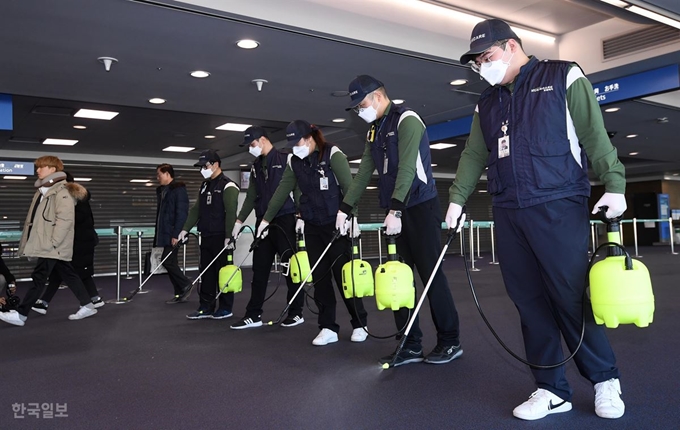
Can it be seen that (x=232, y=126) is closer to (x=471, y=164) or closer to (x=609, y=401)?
(x=471, y=164)

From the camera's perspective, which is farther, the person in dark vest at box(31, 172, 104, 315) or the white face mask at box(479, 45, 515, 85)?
the person in dark vest at box(31, 172, 104, 315)

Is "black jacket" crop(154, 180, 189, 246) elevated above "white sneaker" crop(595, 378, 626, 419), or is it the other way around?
"black jacket" crop(154, 180, 189, 246)

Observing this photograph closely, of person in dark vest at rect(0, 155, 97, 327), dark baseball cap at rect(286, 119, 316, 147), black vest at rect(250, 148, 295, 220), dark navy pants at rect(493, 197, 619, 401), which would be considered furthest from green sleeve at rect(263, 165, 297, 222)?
dark navy pants at rect(493, 197, 619, 401)

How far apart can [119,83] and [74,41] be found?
1627mm

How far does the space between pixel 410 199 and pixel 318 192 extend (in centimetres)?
107

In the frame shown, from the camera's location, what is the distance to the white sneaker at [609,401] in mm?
2352

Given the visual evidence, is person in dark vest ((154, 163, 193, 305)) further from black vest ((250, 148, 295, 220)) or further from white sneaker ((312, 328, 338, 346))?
white sneaker ((312, 328, 338, 346))

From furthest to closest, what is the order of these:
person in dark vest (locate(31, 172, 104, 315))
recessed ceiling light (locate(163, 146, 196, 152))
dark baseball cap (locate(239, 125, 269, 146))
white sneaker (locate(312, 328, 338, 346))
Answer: recessed ceiling light (locate(163, 146, 196, 152)), person in dark vest (locate(31, 172, 104, 315)), dark baseball cap (locate(239, 125, 269, 146)), white sneaker (locate(312, 328, 338, 346))

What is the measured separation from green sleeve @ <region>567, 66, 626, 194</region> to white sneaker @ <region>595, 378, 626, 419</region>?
836mm

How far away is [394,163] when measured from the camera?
339cm

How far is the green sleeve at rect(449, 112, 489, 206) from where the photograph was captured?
271cm

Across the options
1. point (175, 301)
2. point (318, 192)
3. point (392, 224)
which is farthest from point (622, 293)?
point (175, 301)

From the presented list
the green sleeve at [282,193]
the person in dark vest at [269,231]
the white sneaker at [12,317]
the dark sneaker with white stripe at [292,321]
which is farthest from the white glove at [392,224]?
the white sneaker at [12,317]

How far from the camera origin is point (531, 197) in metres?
2.31
